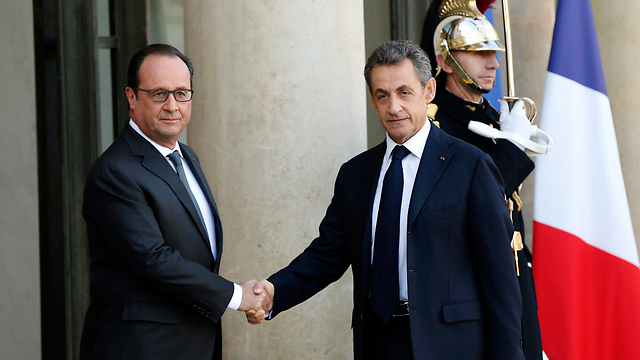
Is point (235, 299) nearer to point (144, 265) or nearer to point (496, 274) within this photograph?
point (144, 265)

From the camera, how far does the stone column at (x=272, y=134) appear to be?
107 inches

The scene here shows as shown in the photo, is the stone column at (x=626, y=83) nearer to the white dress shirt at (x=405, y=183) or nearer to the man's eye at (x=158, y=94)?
the white dress shirt at (x=405, y=183)

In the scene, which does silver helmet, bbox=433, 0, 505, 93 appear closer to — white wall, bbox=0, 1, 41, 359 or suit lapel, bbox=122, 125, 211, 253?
suit lapel, bbox=122, 125, 211, 253

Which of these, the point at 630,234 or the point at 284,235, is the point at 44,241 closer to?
the point at 284,235

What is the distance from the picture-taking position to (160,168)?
2.22m

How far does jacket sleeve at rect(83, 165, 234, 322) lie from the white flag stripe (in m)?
2.12

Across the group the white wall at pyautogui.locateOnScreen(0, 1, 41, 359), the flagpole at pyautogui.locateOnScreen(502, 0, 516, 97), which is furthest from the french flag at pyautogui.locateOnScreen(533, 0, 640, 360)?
the white wall at pyautogui.locateOnScreen(0, 1, 41, 359)

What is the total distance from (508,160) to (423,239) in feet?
2.59

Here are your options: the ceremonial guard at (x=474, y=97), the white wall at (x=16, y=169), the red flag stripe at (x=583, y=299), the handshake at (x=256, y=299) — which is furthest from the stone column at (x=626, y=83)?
the white wall at (x=16, y=169)

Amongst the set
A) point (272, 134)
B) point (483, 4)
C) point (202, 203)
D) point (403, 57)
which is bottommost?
point (202, 203)

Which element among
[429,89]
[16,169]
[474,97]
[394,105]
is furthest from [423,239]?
[16,169]

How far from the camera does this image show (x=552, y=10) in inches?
183

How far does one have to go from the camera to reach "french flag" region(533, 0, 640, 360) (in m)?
3.53

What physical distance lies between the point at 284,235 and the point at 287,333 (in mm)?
411
